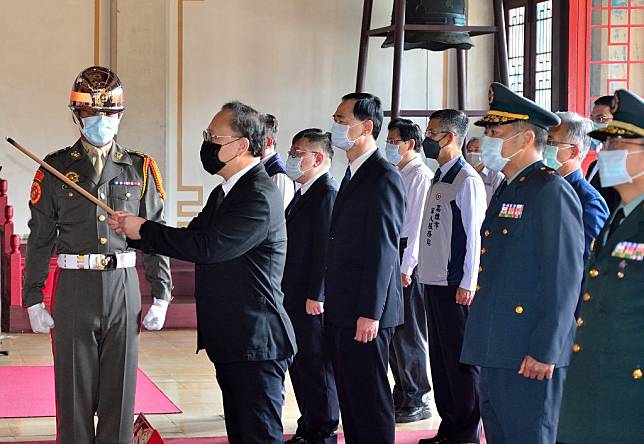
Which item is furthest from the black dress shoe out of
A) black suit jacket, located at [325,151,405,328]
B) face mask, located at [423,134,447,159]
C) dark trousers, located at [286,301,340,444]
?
black suit jacket, located at [325,151,405,328]

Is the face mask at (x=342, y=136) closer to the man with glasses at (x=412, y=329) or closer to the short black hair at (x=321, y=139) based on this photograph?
the short black hair at (x=321, y=139)

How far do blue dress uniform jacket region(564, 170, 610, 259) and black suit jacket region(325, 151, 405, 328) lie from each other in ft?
2.25

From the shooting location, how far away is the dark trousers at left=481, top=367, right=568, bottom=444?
3.29 metres

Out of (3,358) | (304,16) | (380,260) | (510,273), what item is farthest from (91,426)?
(304,16)

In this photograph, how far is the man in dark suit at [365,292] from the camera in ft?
12.8

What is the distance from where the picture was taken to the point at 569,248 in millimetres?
3248

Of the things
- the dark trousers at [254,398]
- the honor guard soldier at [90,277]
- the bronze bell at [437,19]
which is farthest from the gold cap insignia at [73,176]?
the bronze bell at [437,19]

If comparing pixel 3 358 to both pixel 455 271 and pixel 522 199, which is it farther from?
pixel 522 199

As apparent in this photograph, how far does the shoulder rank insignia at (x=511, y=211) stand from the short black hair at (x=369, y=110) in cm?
91

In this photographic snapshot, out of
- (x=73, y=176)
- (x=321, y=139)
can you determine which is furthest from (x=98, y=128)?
(x=321, y=139)

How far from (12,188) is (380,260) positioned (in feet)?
18.5

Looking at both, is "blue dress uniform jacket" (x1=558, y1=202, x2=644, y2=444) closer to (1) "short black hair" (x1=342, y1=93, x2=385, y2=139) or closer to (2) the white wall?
(1) "short black hair" (x1=342, y1=93, x2=385, y2=139)

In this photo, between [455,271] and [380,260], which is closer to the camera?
[380,260]

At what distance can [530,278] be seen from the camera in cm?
329
